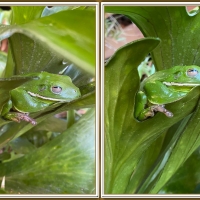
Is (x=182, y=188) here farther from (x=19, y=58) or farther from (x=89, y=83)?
(x=19, y=58)

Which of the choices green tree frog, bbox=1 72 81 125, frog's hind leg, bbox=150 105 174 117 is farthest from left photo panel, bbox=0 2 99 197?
frog's hind leg, bbox=150 105 174 117

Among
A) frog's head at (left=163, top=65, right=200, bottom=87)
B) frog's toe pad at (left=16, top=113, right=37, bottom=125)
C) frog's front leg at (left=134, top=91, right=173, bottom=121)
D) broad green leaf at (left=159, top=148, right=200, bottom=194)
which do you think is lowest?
broad green leaf at (left=159, top=148, right=200, bottom=194)

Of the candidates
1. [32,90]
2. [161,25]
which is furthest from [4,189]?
[161,25]

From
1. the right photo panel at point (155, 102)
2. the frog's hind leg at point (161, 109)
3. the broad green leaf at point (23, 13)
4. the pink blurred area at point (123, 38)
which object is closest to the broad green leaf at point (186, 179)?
the right photo panel at point (155, 102)

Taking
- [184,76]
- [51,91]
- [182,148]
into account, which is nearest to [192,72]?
[184,76]

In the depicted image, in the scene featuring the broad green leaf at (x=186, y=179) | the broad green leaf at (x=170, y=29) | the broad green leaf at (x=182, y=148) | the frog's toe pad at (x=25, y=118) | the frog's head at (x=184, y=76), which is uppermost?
the broad green leaf at (x=170, y=29)

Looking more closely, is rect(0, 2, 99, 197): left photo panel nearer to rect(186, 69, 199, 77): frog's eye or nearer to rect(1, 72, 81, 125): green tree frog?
rect(1, 72, 81, 125): green tree frog

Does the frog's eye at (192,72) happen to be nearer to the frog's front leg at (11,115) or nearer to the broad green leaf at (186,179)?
the broad green leaf at (186,179)
